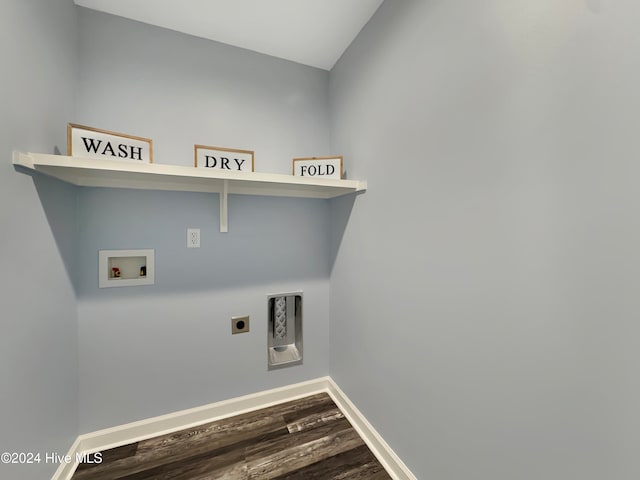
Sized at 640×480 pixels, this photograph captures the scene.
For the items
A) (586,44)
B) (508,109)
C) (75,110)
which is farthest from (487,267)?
(75,110)

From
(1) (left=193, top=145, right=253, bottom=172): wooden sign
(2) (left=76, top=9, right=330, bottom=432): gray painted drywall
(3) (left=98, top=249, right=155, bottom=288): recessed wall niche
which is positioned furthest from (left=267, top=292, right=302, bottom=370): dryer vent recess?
(1) (left=193, top=145, right=253, bottom=172): wooden sign

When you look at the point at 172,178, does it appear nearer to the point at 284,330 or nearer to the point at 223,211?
the point at 223,211

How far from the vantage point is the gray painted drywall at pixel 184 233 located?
132 cm

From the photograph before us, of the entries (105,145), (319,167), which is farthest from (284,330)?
(105,145)

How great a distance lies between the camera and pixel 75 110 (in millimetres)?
1268

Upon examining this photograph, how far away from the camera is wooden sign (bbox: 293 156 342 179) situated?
150cm

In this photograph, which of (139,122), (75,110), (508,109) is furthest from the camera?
(139,122)

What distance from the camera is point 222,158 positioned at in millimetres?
1374

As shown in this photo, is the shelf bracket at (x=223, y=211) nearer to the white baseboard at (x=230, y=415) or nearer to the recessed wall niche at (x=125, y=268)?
the recessed wall niche at (x=125, y=268)

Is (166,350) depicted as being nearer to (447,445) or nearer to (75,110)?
(75,110)

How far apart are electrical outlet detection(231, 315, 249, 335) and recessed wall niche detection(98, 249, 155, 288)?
52 cm

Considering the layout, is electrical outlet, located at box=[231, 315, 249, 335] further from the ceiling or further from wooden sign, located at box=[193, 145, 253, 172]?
the ceiling

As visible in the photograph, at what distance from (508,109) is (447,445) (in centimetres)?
118

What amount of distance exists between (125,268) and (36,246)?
0.43 meters
